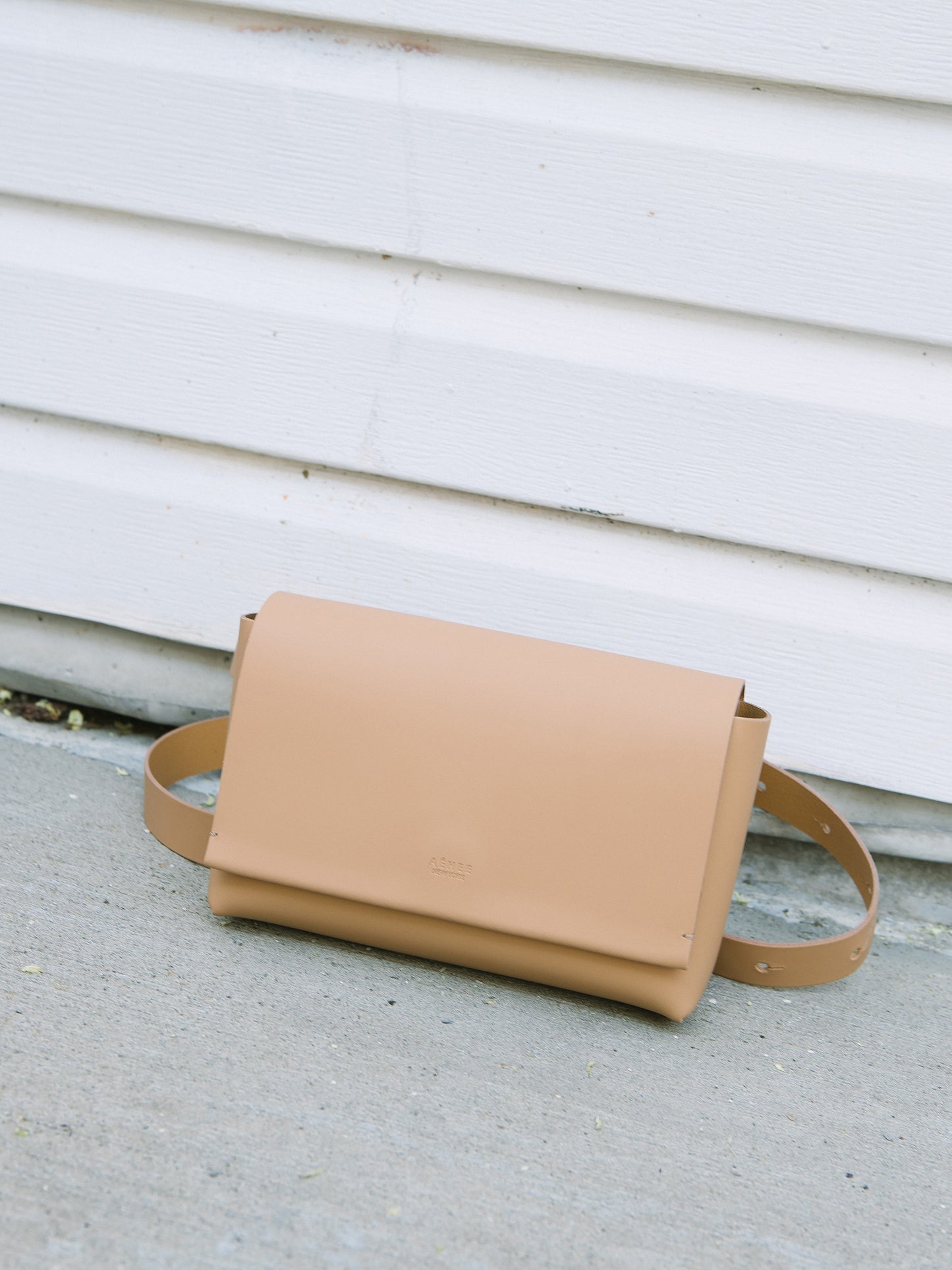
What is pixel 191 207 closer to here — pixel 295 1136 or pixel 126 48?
pixel 126 48

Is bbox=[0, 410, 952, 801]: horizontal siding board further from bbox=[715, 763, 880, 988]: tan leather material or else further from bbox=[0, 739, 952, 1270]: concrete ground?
bbox=[0, 739, 952, 1270]: concrete ground

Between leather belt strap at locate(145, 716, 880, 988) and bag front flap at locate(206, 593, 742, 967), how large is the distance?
0.19 metres

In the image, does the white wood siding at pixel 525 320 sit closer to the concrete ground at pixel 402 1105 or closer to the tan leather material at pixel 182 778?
the tan leather material at pixel 182 778

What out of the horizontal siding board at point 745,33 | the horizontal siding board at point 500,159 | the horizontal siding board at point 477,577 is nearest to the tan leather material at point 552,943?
the horizontal siding board at point 477,577

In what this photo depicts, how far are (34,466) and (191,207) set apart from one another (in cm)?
45

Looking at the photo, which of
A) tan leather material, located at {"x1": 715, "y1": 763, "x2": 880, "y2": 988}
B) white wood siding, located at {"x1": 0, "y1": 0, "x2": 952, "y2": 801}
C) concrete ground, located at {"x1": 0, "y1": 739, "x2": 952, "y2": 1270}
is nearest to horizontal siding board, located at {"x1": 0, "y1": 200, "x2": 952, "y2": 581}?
white wood siding, located at {"x1": 0, "y1": 0, "x2": 952, "y2": 801}

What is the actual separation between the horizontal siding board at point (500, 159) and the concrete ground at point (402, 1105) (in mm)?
866

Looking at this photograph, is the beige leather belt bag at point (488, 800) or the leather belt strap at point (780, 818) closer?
the beige leather belt bag at point (488, 800)

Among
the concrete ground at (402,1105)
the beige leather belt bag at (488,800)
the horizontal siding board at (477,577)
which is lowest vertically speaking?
the concrete ground at (402,1105)

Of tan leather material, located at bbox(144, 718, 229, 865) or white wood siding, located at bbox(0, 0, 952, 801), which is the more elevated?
white wood siding, located at bbox(0, 0, 952, 801)

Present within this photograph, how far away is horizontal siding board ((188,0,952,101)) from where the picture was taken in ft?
4.10

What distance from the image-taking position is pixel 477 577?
4.92ft

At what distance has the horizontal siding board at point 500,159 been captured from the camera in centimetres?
131

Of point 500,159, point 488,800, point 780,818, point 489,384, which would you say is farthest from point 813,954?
point 500,159
